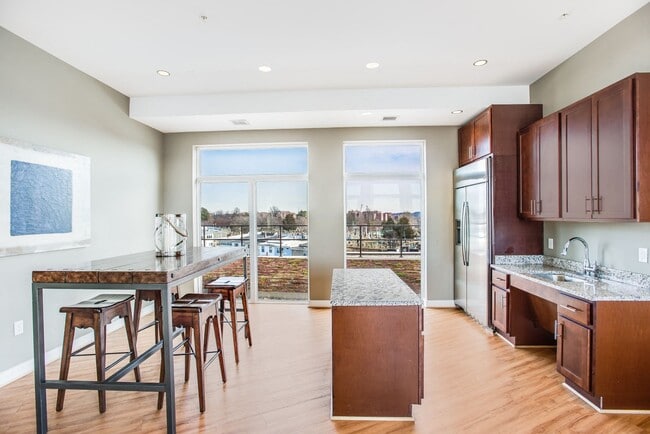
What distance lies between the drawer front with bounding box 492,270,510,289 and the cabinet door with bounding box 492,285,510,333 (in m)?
0.05

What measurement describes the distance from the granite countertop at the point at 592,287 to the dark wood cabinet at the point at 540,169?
0.57 meters

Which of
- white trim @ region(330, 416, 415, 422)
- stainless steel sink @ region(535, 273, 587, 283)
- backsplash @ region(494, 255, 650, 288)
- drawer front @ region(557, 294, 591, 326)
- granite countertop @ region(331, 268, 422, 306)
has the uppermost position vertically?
backsplash @ region(494, 255, 650, 288)

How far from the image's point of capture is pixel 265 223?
5184 mm

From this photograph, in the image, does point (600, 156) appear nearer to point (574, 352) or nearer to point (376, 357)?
point (574, 352)

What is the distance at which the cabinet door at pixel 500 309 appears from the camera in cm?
347

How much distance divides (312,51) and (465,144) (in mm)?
2565

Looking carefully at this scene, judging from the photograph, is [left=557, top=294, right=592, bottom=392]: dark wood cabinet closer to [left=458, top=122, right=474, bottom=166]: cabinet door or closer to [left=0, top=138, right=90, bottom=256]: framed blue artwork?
[left=458, top=122, right=474, bottom=166]: cabinet door

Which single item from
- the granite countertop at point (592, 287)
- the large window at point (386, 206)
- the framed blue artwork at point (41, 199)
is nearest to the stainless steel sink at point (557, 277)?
the granite countertop at point (592, 287)

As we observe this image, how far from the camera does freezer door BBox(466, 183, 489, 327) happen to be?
3814 millimetres

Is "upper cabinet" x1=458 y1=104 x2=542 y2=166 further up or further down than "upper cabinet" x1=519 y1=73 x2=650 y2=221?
further up

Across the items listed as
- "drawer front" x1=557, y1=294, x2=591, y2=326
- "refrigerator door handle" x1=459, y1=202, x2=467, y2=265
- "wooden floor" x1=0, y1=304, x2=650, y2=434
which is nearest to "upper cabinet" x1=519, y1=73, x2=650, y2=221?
"drawer front" x1=557, y1=294, x2=591, y2=326

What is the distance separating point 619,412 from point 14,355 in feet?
15.6

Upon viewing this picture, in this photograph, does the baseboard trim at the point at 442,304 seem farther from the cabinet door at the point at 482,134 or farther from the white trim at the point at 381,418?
the white trim at the point at 381,418

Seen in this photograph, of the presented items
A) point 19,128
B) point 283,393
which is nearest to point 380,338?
point 283,393
